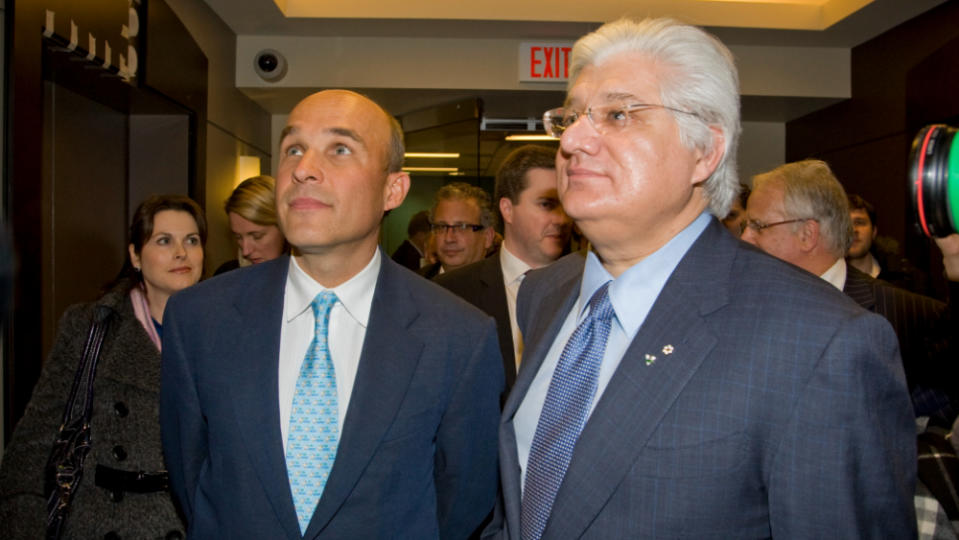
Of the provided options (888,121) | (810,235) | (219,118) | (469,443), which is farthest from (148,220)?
(888,121)

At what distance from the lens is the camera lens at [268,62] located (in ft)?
23.2

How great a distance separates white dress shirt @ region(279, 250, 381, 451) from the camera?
166cm

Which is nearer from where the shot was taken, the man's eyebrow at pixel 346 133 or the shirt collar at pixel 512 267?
the man's eyebrow at pixel 346 133

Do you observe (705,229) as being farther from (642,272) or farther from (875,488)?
(875,488)

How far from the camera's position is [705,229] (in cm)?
145

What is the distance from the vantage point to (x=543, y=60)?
731 centimetres

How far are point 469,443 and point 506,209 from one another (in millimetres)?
1624

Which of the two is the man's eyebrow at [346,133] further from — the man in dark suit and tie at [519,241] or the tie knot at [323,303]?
the man in dark suit and tie at [519,241]

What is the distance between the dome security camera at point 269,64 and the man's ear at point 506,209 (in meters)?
4.67

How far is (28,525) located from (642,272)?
6.28 ft

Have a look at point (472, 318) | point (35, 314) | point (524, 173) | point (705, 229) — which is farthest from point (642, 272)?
point (35, 314)

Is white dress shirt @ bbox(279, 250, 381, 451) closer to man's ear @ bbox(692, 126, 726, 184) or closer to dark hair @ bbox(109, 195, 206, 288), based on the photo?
man's ear @ bbox(692, 126, 726, 184)

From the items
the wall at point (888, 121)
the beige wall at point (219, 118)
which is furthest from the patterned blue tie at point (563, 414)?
the wall at point (888, 121)

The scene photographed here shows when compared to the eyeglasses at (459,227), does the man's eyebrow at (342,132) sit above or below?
above
